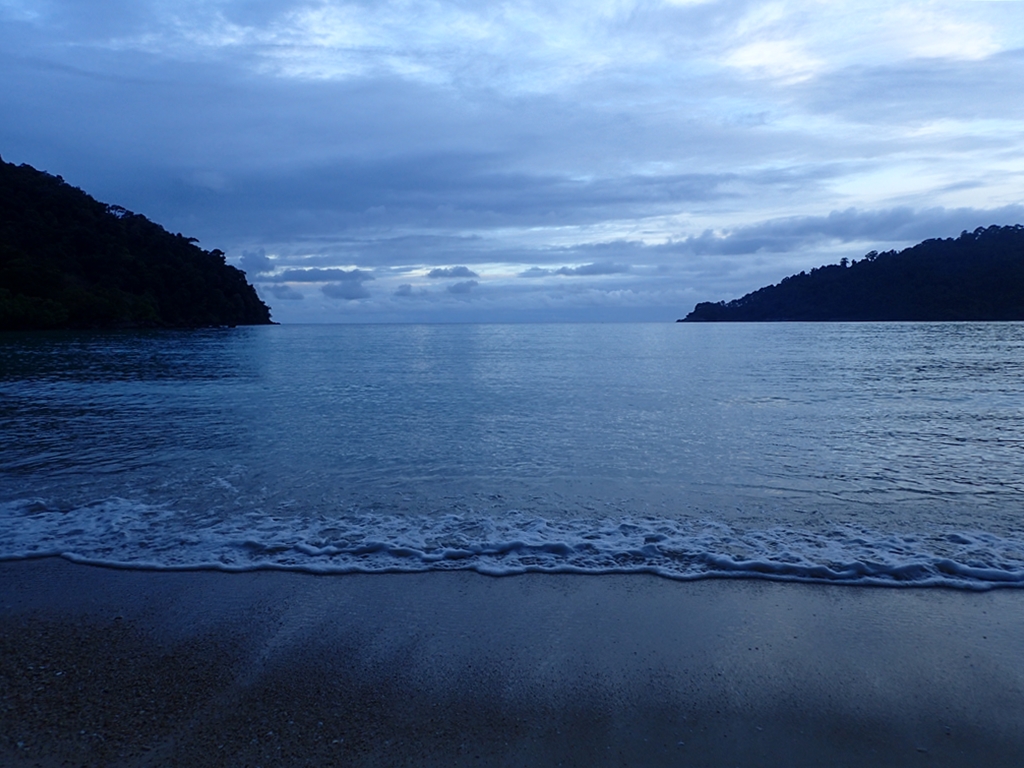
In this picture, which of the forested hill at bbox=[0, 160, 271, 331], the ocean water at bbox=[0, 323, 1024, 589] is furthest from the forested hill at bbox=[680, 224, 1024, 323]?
the forested hill at bbox=[0, 160, 271, 331]

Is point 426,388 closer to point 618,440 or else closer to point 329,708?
point 618,440

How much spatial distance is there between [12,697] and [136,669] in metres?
0.68

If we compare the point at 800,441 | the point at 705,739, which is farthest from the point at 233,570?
the point at 800,441

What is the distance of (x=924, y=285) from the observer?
5305 inches

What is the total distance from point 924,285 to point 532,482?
156448 millimetres

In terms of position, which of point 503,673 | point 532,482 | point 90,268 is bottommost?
point 532,482

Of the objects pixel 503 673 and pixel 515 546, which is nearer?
pixel 503 673

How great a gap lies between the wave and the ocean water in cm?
3

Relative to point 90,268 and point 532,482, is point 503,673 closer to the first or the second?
point 532,482

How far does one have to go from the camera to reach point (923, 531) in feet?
23.2

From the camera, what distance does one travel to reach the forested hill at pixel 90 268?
252 ft

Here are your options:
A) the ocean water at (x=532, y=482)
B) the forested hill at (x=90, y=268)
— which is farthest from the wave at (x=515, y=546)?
the forested hill at (x=90, y=268)

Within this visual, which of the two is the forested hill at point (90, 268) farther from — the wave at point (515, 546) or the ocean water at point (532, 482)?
the wave at point (515, 546)

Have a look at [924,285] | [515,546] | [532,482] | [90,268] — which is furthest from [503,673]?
[924,285]
